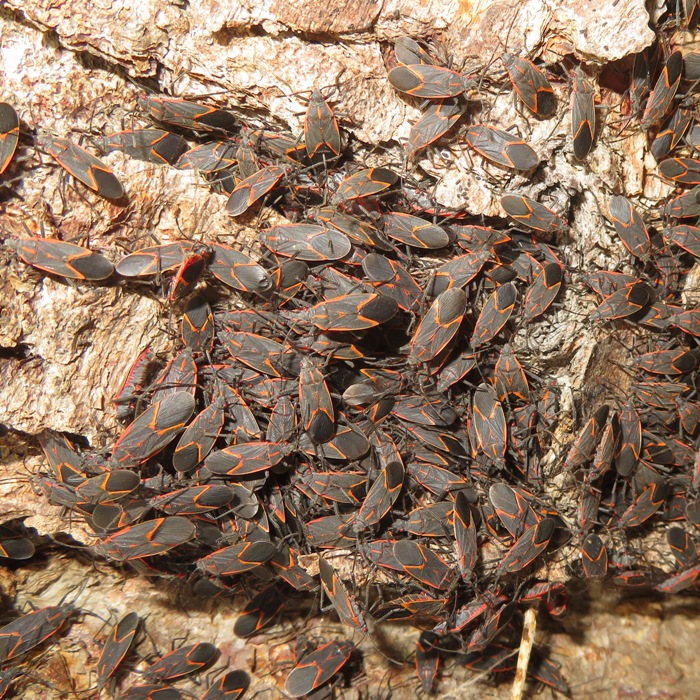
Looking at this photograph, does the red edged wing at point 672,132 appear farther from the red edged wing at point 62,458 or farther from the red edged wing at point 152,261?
the red edged wing at point 62,458

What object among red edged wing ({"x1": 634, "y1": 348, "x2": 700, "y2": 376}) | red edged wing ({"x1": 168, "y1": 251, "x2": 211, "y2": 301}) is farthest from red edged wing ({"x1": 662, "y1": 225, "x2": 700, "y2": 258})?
red edged wing ({"x1": 168, "y1": 251, "x2": 211, "y2": 301})

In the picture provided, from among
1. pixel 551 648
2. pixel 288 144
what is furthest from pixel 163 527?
pixel 551 648

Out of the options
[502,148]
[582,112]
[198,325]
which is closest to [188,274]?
[198,325]

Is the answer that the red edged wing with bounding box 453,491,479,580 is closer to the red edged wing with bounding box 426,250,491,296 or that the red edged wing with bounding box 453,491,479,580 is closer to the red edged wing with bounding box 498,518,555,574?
the red edged wing with bounding box 498,518,555,574

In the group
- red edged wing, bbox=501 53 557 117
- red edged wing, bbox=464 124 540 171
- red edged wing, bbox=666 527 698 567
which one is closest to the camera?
red edged wing, bbox=501 53 557 117

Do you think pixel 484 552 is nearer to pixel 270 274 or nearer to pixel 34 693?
pixel 270 274
